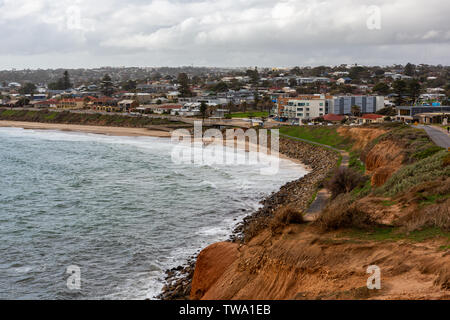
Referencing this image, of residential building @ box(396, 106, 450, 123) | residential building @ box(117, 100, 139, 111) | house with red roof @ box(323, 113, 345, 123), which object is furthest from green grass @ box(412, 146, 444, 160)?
residential building @ box(117, 100, 139, 111)

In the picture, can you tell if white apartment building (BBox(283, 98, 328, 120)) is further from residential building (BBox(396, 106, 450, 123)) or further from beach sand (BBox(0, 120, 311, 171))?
beach sand (BBox(0, 120, 311, 171))

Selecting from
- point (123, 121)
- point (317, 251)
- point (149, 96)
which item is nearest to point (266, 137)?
point (123, 121)

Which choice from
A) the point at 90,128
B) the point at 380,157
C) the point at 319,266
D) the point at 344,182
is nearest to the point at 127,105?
the point at 90,128

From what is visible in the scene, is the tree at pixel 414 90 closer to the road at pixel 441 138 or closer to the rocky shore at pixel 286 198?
the rocky shore at pixel 286 198

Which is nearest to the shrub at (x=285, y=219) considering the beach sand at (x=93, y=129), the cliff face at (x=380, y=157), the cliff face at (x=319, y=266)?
the cliff face at (x=319, y=266)
